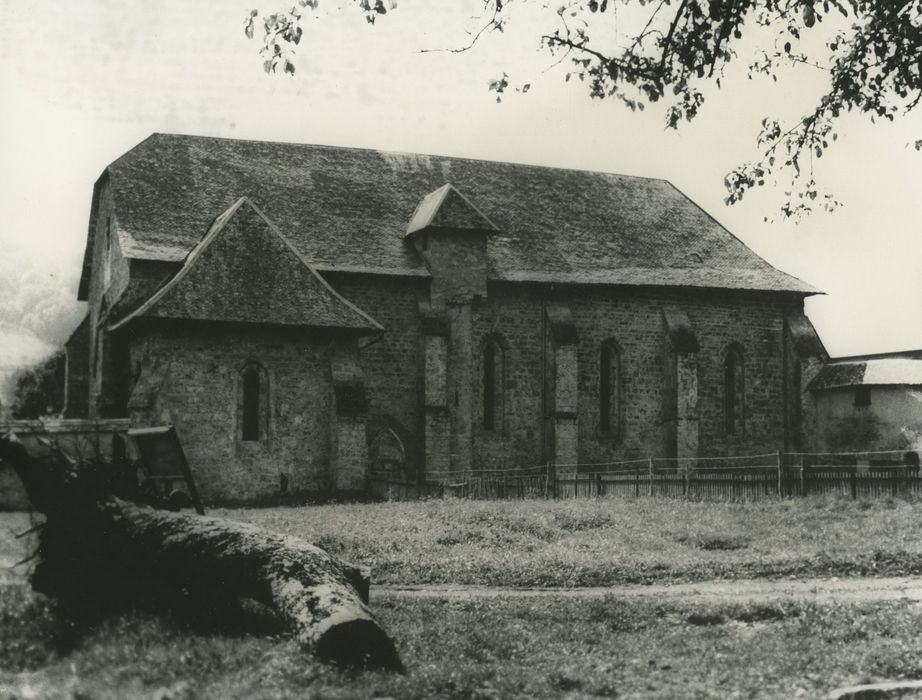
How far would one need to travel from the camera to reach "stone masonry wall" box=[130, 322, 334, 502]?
2802cm

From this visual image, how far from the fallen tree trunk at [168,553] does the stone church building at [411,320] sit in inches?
643

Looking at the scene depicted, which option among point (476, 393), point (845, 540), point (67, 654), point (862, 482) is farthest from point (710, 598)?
point (476, 393)

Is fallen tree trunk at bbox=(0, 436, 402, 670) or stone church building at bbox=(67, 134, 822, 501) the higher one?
stone church building at bbox=(67, 134, 822, 501)

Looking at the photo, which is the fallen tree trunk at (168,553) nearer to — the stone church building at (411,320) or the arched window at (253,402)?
the stone church building at (411,320)

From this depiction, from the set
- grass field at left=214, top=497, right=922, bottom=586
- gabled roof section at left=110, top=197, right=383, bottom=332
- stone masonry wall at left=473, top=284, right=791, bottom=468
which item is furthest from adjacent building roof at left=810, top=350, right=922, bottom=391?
gabled roof section at left=110, top=197, right=383, bottom=332

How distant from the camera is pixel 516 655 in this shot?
10461mm

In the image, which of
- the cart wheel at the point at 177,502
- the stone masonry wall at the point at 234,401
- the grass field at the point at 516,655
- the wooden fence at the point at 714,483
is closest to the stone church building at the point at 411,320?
the stone masonry wall at the point at 234,401

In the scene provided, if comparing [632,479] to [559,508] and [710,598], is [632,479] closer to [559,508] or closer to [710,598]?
[559,508]

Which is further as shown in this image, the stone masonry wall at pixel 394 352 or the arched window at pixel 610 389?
the arched window at pixel 610 389

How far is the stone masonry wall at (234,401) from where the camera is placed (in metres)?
28.0

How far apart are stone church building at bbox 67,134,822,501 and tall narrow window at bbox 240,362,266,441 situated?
59mm

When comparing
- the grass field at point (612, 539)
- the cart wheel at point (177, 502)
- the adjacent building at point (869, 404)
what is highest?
the adjacent building at point (869, 404)

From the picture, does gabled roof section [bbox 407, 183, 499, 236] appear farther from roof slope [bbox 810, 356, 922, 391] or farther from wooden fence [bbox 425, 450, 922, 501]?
roof slope [bbox 810, 356, 922, 391]

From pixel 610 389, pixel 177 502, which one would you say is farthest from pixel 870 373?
pixel 177 502
